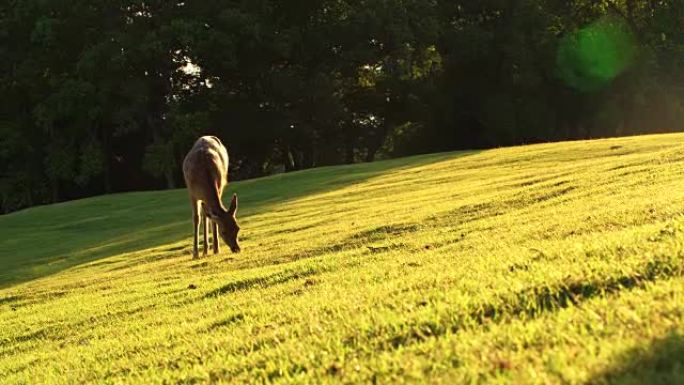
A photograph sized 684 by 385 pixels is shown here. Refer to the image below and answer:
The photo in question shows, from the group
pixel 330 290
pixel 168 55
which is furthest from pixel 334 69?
pixel 330 290

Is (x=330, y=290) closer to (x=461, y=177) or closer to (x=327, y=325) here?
(x=327, y=325)

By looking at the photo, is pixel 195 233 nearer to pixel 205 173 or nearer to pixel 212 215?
pixel 205 173

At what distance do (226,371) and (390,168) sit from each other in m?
28.9

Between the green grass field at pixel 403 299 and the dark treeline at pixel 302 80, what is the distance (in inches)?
1130

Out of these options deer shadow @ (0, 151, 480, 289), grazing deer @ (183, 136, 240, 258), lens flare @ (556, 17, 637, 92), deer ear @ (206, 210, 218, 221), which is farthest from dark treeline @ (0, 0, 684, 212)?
deer ear @ (206, 210, 218, 221)

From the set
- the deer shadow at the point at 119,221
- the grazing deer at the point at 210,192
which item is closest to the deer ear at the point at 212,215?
the grazing deer at the point at 210,192

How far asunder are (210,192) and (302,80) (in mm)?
32809

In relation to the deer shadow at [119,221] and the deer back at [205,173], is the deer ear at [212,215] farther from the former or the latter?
the deer shadow at [119,221]

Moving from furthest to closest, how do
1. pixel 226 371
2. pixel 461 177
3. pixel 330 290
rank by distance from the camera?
pixel 461 177 → pixel 330 290 → pixel 226 371

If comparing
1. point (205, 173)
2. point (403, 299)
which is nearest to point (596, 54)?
point (205, 173)

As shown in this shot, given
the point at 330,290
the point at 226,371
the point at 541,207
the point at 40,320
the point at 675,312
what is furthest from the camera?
the point at 541,207

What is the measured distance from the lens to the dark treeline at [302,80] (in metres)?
45.7

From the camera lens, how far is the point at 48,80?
48.2 meters

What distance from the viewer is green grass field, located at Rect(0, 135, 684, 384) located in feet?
12.2
